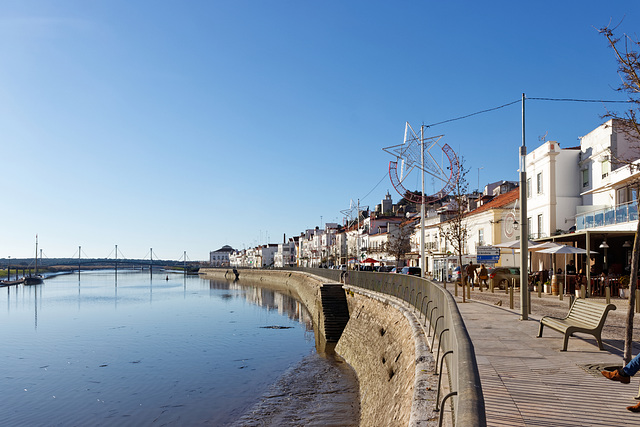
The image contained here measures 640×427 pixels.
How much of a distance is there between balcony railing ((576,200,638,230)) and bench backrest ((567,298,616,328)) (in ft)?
53.4

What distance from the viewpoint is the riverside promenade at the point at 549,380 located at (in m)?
5.96

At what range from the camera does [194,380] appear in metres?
24.0

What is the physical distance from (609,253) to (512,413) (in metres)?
28.6

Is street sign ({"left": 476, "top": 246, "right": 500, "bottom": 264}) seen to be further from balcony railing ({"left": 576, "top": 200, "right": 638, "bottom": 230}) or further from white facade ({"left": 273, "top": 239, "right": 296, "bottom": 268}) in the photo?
white facade ({"left": 273, "top": 239, "right": 296, "bottom": 268})

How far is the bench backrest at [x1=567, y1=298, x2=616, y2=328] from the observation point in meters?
9.66

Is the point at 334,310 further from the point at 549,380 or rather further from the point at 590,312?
the point at 549,380

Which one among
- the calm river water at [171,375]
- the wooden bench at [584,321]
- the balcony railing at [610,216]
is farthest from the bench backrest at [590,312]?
the balcony railing at [610,216]

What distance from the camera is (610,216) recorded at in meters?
27.1

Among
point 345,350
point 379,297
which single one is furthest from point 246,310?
point 379,297

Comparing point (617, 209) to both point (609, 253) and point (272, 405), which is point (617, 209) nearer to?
point (609, 253)

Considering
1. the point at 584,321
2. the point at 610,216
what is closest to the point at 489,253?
the point at 610,216

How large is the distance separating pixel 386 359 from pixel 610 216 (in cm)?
1730

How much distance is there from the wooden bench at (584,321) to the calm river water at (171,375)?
7.87 meters

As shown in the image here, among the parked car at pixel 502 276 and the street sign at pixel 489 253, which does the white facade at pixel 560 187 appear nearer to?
the parked car at pixel 502 276
